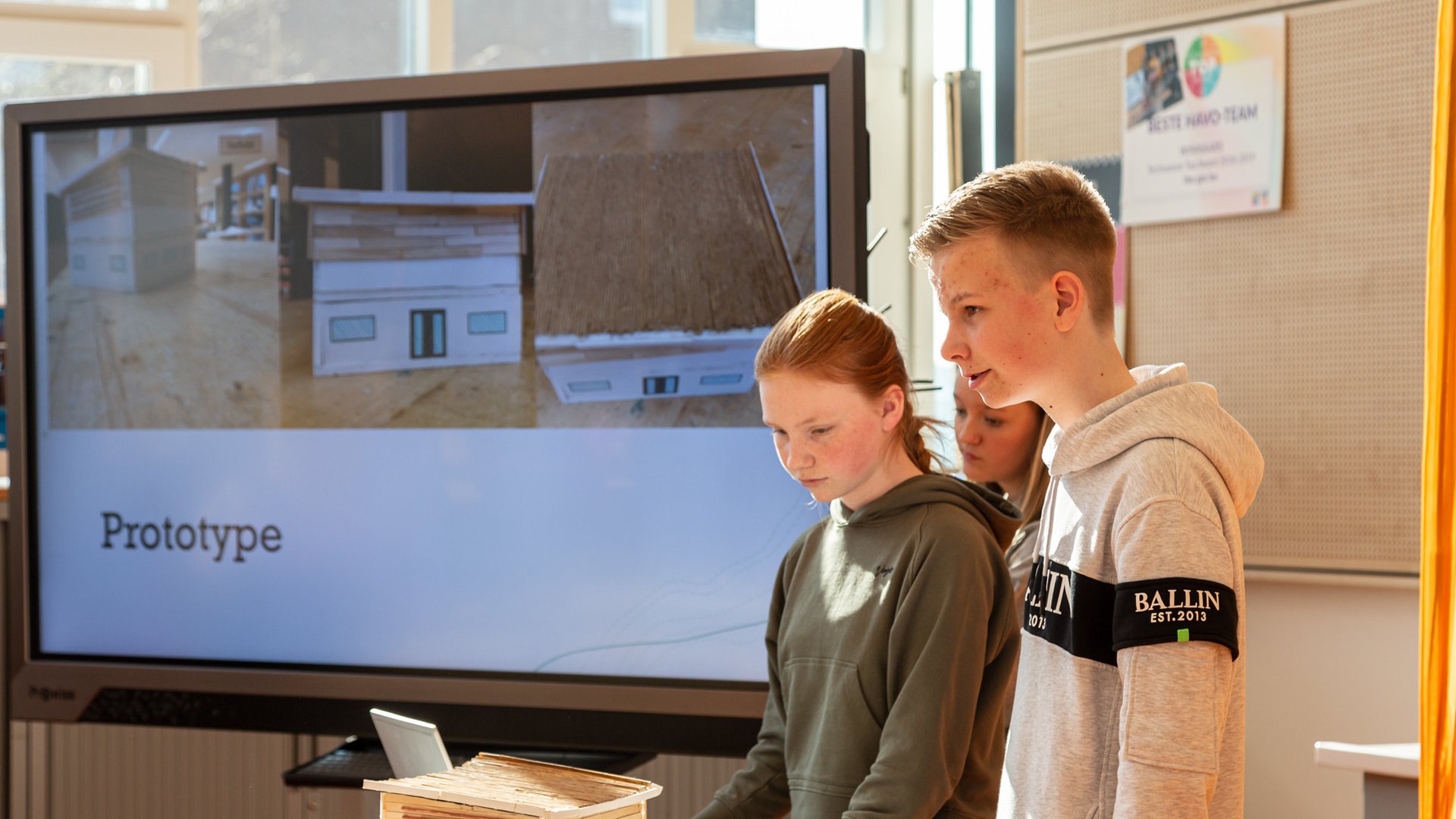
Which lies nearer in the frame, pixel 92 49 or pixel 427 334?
pixel 427 334

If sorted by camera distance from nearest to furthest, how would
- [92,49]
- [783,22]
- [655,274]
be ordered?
1. [655,274]
2. [92,49]
3. [783,22]

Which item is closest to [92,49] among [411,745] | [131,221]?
[131,221]

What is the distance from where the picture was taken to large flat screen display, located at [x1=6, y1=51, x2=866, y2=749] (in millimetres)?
1878

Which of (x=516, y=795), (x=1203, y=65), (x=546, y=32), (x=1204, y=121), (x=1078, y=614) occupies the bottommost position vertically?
(x=516, y=795)

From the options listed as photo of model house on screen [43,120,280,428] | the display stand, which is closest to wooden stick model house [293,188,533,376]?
photo of model house on screen [43,120,280,428]

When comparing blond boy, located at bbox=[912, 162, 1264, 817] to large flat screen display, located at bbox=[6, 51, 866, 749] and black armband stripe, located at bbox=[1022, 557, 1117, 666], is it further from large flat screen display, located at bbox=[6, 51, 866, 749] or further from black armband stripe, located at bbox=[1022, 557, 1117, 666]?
large flat screen display, located at bbox=[6, 51, 866, 749]

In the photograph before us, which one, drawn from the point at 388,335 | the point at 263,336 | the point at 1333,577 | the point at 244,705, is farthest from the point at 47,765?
the point at 1333,577

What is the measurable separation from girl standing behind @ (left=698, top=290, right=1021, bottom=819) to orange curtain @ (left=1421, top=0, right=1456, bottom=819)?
1.67 feet

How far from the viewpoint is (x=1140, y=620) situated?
2.96ft

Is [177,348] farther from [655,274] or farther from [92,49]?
[92,49]

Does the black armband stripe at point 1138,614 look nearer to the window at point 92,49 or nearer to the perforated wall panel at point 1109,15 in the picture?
the perforated wall panel at point 1109,15

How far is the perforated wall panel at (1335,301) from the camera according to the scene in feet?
7.23

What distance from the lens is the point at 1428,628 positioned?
1.47 meters

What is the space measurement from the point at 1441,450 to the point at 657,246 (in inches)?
43.3
